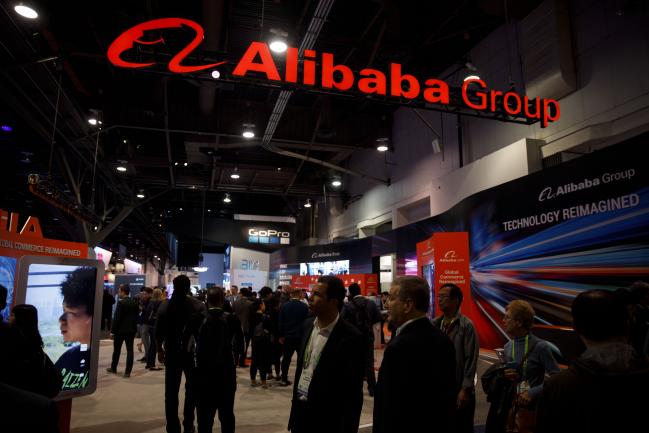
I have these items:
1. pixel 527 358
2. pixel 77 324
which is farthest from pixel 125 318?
pixel 527 358

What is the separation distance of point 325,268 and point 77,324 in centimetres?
1332

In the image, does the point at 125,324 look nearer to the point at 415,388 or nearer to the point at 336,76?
the point at 336,76

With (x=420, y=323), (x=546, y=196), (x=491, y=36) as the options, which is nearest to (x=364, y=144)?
(x=491, y=36)

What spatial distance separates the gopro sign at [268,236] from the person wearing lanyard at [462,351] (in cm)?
1881

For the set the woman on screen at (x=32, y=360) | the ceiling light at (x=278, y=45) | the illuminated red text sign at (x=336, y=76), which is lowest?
the woman on screen at (x=32, y=360)

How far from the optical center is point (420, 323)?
212 cm

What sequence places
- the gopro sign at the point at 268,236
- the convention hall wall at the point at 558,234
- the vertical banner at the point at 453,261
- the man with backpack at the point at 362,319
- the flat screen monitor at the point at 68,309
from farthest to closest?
the gopro sign at the point at 268,236, the vertical banner at the point at 453,261, the man with backpack at the point at 362,319, the convention hall wall at the point at 558,234, the flat screen monitor at the point at 68,309

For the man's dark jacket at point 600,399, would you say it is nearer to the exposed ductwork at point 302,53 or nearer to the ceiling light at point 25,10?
the exposed ductwork at point 302,53

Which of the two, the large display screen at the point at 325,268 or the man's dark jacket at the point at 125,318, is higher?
the large display screen at the point at 325,268

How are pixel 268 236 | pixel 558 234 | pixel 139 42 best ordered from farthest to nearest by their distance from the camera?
1. pixel 268 236
2. pixel 139 42
3. pixel 558 234

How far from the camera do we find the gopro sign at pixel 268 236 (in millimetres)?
21906

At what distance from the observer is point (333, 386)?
229cm

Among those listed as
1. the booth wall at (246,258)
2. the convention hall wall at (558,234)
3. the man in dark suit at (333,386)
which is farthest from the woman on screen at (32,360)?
the booth wall at (246,258)

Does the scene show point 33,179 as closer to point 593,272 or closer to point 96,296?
point 96,296
